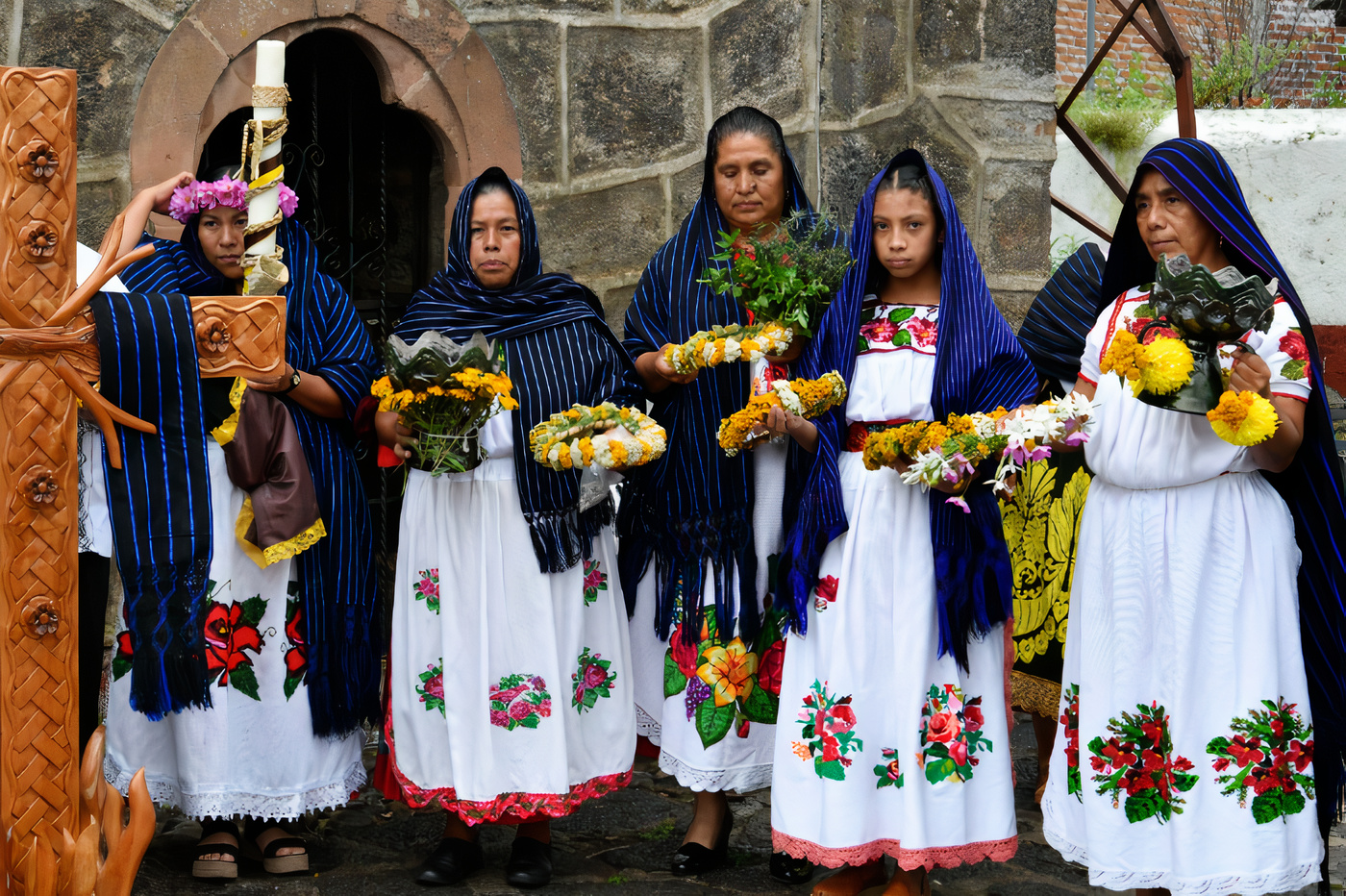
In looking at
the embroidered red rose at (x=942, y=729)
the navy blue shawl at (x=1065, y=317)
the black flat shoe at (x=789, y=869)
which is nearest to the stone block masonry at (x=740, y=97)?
the navy blue shawl at (x=1065, y=317)

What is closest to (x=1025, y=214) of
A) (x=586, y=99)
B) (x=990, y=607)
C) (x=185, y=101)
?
(x=586, y=99)

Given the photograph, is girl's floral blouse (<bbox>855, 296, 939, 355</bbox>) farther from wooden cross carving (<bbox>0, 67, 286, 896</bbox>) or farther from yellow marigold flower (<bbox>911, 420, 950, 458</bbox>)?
wooden cross carving (<bbox>0, 67, 286, 896</bbox>)

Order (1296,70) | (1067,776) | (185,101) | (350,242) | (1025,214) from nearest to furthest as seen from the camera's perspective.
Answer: (1067,776)
(185,101)
(1025,214)
(350,242)
(1296,70)

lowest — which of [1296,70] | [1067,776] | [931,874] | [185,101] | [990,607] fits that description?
[931,874]

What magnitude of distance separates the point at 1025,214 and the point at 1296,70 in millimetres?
8155

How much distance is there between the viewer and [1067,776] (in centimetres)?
332

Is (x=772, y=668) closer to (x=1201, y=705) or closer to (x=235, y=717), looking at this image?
(x=1201, y=705)

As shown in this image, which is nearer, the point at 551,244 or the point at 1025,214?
the point at 551,244

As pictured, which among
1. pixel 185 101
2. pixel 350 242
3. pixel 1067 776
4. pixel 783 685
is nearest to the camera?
pixel 1067 776

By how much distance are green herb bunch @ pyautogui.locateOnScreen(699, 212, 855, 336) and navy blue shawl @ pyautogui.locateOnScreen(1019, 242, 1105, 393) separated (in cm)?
102

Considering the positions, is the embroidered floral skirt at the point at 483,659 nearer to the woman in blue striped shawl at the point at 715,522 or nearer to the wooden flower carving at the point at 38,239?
the woman in blue striped shawl at the point at 715,522

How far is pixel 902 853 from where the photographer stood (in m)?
3.42

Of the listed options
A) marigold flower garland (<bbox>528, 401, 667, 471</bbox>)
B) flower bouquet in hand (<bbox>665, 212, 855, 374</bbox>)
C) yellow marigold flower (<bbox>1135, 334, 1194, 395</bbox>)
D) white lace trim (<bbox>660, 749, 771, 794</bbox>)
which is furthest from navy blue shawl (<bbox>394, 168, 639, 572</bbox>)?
yellow marigold flower (<bbox>1135, 334, 1194, 395</bbox>)

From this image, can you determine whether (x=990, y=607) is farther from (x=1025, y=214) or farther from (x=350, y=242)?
(x=350, y=242)
